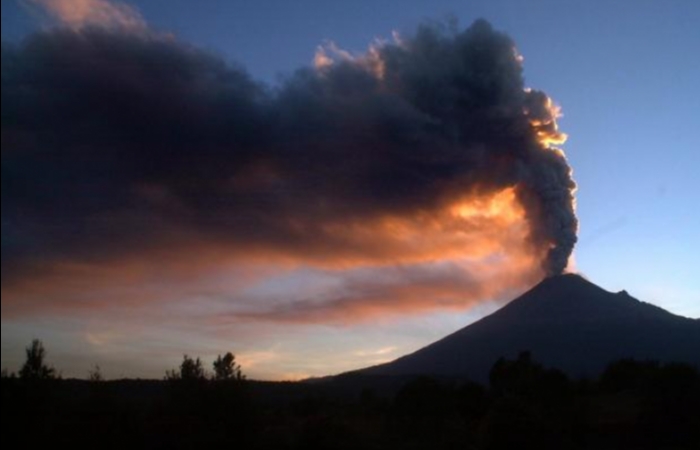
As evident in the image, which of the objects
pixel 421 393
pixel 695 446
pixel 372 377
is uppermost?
pixel 372 377

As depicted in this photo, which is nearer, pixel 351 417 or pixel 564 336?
pixel 351 417

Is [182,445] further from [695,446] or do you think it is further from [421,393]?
[695,446]

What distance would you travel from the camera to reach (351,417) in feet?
126

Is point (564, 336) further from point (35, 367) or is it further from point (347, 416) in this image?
point (35, 367)

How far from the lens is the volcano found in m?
102

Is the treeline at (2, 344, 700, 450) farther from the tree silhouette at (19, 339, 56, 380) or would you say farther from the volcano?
the volcano

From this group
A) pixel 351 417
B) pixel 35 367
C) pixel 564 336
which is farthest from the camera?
pixel 564 336

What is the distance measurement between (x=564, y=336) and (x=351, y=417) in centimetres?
7884

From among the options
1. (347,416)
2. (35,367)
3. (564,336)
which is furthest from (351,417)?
(564,336)

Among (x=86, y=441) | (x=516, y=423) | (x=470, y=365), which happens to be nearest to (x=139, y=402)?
(x=86, y=441)

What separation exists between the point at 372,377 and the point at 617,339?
38606 millimetres

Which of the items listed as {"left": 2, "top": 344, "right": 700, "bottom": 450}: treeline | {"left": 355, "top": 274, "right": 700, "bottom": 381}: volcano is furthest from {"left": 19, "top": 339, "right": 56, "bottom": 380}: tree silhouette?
{"left": 355, "top": 274, "right": 700, "bottom": 381}: volcano

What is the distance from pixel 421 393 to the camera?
40375 mm

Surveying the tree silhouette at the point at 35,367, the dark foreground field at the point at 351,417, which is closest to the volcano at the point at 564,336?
the dark foreground field at the point at 351,417
